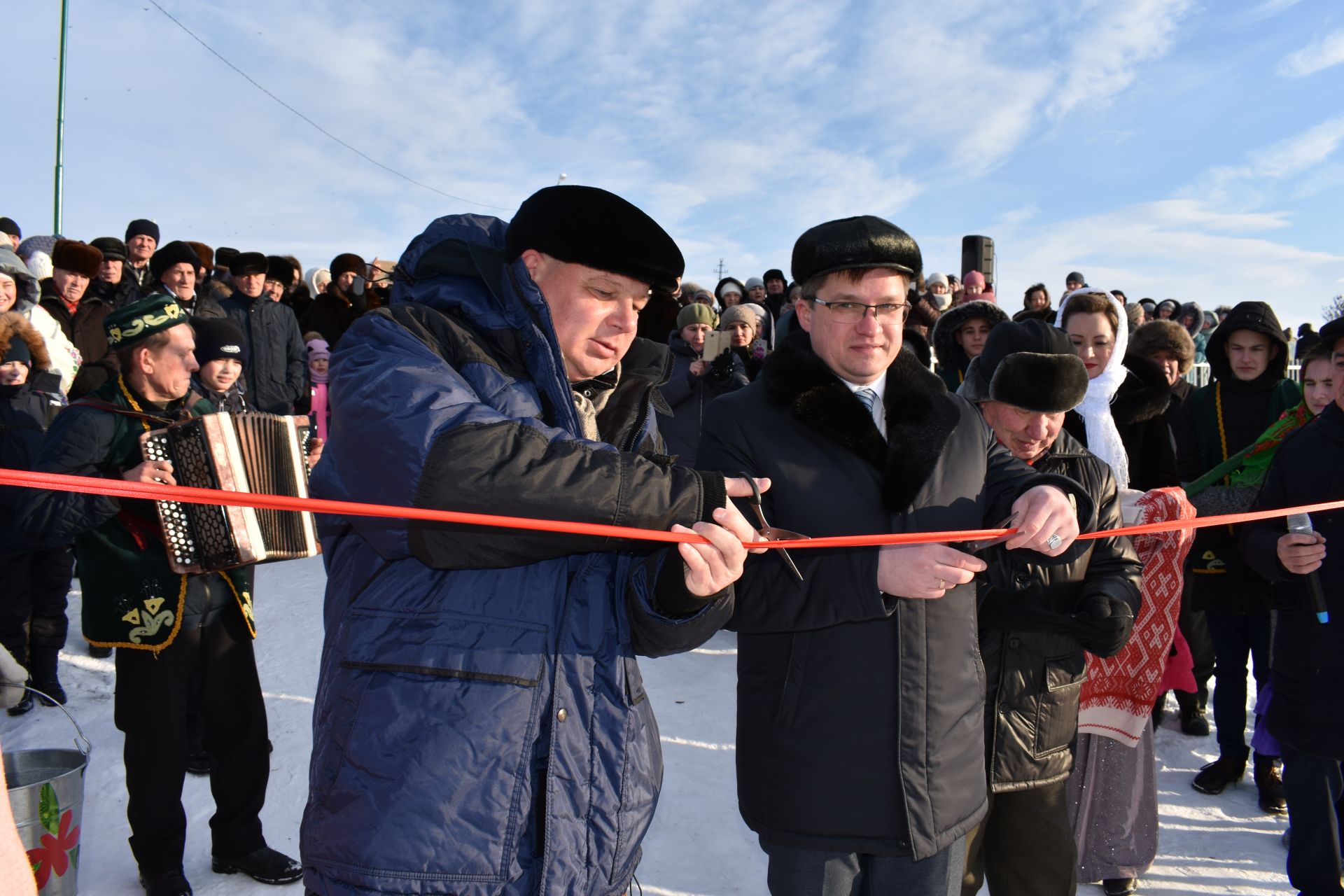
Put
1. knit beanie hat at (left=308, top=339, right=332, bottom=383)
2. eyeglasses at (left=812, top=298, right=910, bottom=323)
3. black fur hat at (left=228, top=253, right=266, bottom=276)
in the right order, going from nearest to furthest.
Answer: eyeglasses at (left=812, top=298, right=910, bottom=323) → black fur hat at (left=228, top=253, right=266, bottom=276) → knit beanie hat at (left=308, top=339, right=332, bottom=383)

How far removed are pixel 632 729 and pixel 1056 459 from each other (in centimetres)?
168

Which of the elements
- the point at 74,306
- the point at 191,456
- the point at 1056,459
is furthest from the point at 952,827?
the point at 74,306

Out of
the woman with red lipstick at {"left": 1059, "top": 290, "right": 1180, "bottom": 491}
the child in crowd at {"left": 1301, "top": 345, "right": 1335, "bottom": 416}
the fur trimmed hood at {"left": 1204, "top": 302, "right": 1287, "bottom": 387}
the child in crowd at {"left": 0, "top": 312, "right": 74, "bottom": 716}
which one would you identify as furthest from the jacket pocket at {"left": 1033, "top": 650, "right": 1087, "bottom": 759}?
the child in crowd at {"left": 0, "top": 312, "right": 74, "bottom": 716}

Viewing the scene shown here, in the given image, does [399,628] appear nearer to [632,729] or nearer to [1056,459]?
[632,729]

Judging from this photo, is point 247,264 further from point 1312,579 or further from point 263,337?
point 1312,579

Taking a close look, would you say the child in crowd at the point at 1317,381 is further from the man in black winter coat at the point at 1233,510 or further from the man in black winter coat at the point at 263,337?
the man in black winter coat at the point at 263,337

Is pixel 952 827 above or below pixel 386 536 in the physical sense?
below

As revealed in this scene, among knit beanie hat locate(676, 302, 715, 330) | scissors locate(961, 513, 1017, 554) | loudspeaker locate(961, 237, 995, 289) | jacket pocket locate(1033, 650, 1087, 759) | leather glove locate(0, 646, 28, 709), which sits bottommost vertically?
jacket pocket locate(1033, 650, 1087, 759)

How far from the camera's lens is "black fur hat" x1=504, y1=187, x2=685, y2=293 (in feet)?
5.19

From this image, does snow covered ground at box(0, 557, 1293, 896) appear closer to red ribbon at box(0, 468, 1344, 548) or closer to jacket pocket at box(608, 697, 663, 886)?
jacket pocket at box(608, 697, 663, 886)

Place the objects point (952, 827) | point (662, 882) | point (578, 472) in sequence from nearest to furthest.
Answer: point (578, 472) < point (952, 827) < point (662, 882)

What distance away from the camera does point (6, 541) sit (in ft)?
13.2

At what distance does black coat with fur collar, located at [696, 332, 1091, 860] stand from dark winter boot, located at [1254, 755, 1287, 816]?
266 cm

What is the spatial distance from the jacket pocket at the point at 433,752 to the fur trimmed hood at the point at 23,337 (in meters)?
4.30
